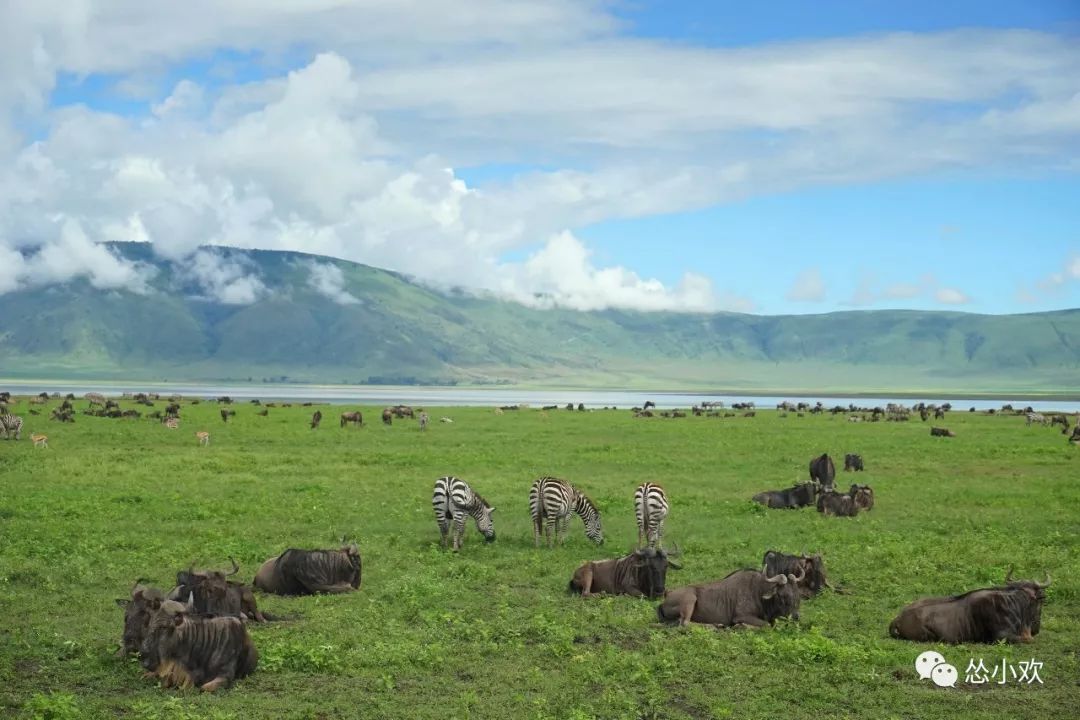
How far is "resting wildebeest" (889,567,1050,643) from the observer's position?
49.5ft

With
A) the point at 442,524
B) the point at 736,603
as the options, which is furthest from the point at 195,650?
the point at 442,524

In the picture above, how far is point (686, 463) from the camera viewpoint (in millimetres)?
41688

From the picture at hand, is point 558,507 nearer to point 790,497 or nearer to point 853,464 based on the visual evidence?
point 790,497

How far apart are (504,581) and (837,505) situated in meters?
11.8

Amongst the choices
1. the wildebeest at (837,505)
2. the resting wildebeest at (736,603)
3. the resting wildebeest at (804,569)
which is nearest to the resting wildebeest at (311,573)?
the resting wildebeest at (736,603)

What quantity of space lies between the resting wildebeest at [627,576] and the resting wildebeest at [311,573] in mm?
3666

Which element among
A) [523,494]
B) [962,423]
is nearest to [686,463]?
[523,494]

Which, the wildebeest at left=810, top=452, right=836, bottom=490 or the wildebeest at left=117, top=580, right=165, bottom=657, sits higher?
the wildebeest at left=810, top=452, right=836, bottom=490

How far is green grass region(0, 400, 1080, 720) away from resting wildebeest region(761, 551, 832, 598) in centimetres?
49

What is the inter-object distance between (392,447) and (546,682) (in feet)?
118

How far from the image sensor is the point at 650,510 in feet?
75.7

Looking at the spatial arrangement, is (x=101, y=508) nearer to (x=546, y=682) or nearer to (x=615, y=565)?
(x=615, y=565)

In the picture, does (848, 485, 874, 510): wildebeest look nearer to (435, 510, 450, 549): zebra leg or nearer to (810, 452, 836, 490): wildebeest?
(810, 452, 836, 490): wildebeest

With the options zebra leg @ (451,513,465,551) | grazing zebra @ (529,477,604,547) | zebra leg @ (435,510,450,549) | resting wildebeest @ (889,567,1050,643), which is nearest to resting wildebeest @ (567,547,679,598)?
resting wildebeest @ (889,567,1050,643)
